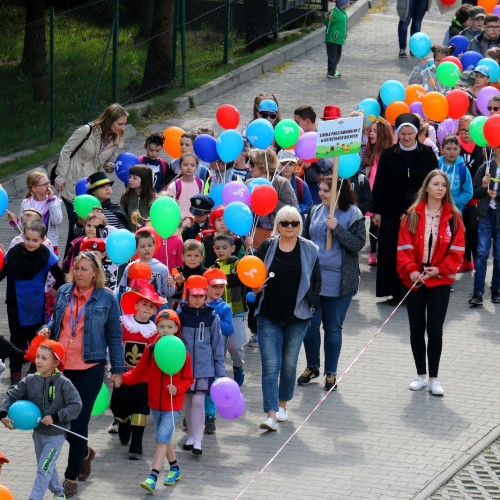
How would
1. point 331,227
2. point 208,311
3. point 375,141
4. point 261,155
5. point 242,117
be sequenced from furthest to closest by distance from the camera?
point 242,117
point 375,141
point 261,155
point 331,227
point 208,311

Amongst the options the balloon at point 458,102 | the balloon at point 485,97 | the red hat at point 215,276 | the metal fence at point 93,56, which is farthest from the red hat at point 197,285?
the metal fence at point 93,56

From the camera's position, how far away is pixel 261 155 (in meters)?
13.4

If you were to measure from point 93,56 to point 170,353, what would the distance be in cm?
1148

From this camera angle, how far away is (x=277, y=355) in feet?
37.0

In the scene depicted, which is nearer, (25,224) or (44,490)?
(44,490)

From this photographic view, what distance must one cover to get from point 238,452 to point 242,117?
36.5 feet

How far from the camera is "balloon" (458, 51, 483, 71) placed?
18578mm

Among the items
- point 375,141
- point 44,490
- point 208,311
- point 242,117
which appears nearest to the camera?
point 44,490

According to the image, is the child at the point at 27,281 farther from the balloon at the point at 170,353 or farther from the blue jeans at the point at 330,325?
the blue jeans at the point at 330,325

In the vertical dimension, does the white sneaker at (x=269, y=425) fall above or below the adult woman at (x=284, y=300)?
below

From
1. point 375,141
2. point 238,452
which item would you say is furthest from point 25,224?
point 375,141

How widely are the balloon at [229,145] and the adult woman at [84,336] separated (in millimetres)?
3910

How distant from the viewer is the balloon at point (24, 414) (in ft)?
30.5

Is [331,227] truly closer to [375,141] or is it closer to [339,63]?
[375,141]
